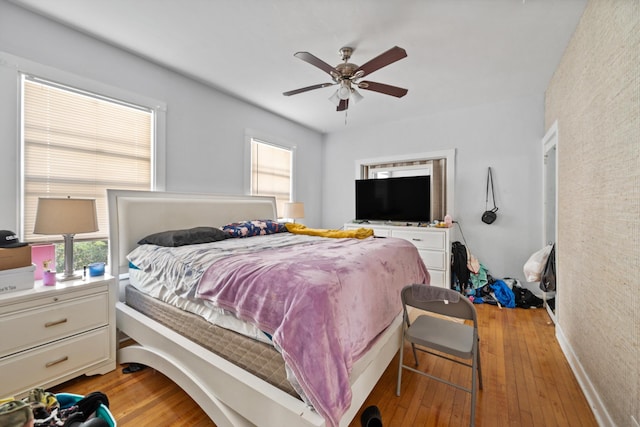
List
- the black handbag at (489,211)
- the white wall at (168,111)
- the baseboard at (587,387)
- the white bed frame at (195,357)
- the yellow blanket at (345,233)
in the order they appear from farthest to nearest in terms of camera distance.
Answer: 1. the black handbag at (489,211)
2. the yellow blanket at (345,233)
3. the white wall at (168,111)
4. the baseboard at (587,387)
5. the white bed frame at (195,357)

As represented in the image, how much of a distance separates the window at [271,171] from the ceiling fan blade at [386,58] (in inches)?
89.1

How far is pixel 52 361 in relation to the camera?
67.1 inches

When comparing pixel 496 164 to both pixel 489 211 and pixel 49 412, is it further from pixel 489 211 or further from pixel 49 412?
pixel 49 412

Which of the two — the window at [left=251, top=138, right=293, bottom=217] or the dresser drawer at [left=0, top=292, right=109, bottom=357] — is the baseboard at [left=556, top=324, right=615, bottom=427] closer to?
the dresser drawer at [left=0, top=292, right=109, bottom=357]

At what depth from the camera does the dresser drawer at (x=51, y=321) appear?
1561 mm

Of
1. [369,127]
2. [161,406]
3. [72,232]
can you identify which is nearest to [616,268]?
[161,406]

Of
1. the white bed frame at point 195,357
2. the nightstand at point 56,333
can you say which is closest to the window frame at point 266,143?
the white bed frame at point 195,357

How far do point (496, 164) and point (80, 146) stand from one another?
4824 mm

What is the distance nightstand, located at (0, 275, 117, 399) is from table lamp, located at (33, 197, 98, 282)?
0.70 ft

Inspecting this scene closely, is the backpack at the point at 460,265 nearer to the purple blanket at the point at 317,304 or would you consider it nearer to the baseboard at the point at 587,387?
the baseboard at the point at 587,387

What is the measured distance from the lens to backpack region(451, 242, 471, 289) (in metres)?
3.59

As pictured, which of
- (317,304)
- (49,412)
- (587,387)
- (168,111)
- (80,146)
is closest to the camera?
(49,412)

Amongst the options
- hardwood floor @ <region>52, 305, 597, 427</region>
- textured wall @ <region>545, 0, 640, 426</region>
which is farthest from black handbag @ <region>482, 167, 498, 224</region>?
hardwood floor @ <region>52, 305, 597, 427</region>

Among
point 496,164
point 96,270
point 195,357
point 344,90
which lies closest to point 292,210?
point 344,90
